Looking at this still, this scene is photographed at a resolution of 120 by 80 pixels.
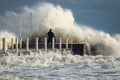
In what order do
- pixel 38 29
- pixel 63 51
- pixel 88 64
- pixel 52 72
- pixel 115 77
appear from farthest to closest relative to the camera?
pixel 38 29 < pixel 63 51 < pixel 88 64 < pixel 52 72 < pixel 115 77

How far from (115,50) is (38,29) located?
28.8 feet

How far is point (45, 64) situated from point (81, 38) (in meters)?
25.4

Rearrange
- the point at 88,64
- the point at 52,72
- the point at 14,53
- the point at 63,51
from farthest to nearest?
1. the point at 63,51
2. the point at 14,53
3. the point at 88,64
4. the point at 52,72

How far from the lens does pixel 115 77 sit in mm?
21516

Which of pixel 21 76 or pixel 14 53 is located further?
pixel 14 53

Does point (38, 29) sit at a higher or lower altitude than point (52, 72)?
higher

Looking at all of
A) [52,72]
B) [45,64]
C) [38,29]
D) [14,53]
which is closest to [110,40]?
[38,29]

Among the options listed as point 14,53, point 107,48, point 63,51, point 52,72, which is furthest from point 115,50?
point 52,72

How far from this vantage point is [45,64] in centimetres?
2914

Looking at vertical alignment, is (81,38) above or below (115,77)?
above

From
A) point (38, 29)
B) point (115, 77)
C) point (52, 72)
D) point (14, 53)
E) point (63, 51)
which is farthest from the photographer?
point (38, 29)

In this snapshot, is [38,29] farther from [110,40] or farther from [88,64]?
[88,64]

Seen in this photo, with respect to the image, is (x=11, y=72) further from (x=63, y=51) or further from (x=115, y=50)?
(x=115, y=50)

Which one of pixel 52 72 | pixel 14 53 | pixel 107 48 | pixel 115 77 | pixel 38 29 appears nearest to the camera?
pixel 115 77
